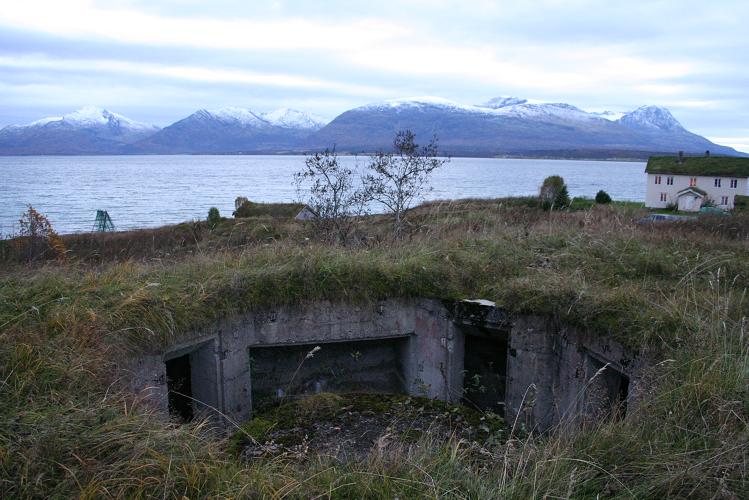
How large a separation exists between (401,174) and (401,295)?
5.37 m

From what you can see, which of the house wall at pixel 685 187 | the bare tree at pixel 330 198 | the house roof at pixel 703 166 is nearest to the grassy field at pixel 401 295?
the bare tree at pixel 330 198

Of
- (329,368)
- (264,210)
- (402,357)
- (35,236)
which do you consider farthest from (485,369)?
(264,210)

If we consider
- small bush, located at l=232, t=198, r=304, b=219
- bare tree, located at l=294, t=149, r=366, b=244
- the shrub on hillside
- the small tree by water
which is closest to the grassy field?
bare tree, located at l=294, t=149, r=366, b=244

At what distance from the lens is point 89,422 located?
2920 mm

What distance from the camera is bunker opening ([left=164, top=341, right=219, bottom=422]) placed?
573 cm

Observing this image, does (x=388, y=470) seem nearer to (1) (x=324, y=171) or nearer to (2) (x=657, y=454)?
(2) (x=657, y=454)

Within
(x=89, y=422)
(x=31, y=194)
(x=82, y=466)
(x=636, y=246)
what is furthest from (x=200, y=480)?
(x=31, y=194)

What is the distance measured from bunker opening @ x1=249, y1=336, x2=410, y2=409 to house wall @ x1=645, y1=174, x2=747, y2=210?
34.4 m

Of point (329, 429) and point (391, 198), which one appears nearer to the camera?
point (329, 429)

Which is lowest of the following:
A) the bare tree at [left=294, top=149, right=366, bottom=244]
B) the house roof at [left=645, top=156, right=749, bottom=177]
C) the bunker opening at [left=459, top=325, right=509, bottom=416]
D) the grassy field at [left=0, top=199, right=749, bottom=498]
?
the bunker opening at [left=459, top=325, right=509, bottom=416]

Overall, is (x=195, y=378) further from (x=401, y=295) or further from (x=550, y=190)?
(x=550, y=190)

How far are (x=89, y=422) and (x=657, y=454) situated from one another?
10.4ft

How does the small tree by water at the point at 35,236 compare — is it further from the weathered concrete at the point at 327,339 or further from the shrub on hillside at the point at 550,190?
the shrub on hillside at the point at 550,190

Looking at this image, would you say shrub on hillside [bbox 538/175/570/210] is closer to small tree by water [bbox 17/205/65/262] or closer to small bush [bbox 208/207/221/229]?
small bush [bbox 208/207/221/229]
